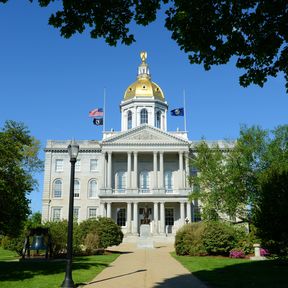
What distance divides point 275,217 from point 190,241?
1018 centimetres

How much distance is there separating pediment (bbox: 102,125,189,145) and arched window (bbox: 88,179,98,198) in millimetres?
7508

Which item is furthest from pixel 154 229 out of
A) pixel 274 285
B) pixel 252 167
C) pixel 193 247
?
pixel 274 285

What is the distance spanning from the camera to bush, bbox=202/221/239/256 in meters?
26.0

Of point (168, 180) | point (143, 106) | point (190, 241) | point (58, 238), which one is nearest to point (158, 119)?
point (143, 106)

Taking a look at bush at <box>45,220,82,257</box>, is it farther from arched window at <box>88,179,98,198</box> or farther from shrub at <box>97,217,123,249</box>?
arched window at <box>88,179,98,198</box>

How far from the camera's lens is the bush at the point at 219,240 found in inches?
1024

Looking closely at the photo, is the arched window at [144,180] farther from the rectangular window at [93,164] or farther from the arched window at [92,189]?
the rectangular window at [93,164]

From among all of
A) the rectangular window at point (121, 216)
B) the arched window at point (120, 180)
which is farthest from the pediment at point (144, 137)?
the rectangular window at point (121, 216)

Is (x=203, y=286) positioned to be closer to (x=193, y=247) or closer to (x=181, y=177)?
(x=193, y=247)

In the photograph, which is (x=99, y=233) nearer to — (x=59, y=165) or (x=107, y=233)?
(x=107, y=233)

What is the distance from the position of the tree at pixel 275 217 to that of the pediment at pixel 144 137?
39.1 metres

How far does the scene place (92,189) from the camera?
62.2m

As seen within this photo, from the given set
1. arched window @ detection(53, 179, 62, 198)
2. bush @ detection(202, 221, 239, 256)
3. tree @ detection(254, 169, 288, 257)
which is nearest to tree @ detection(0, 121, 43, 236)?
tree @ detection(254, 169, 288, 257)

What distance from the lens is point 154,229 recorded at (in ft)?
180
